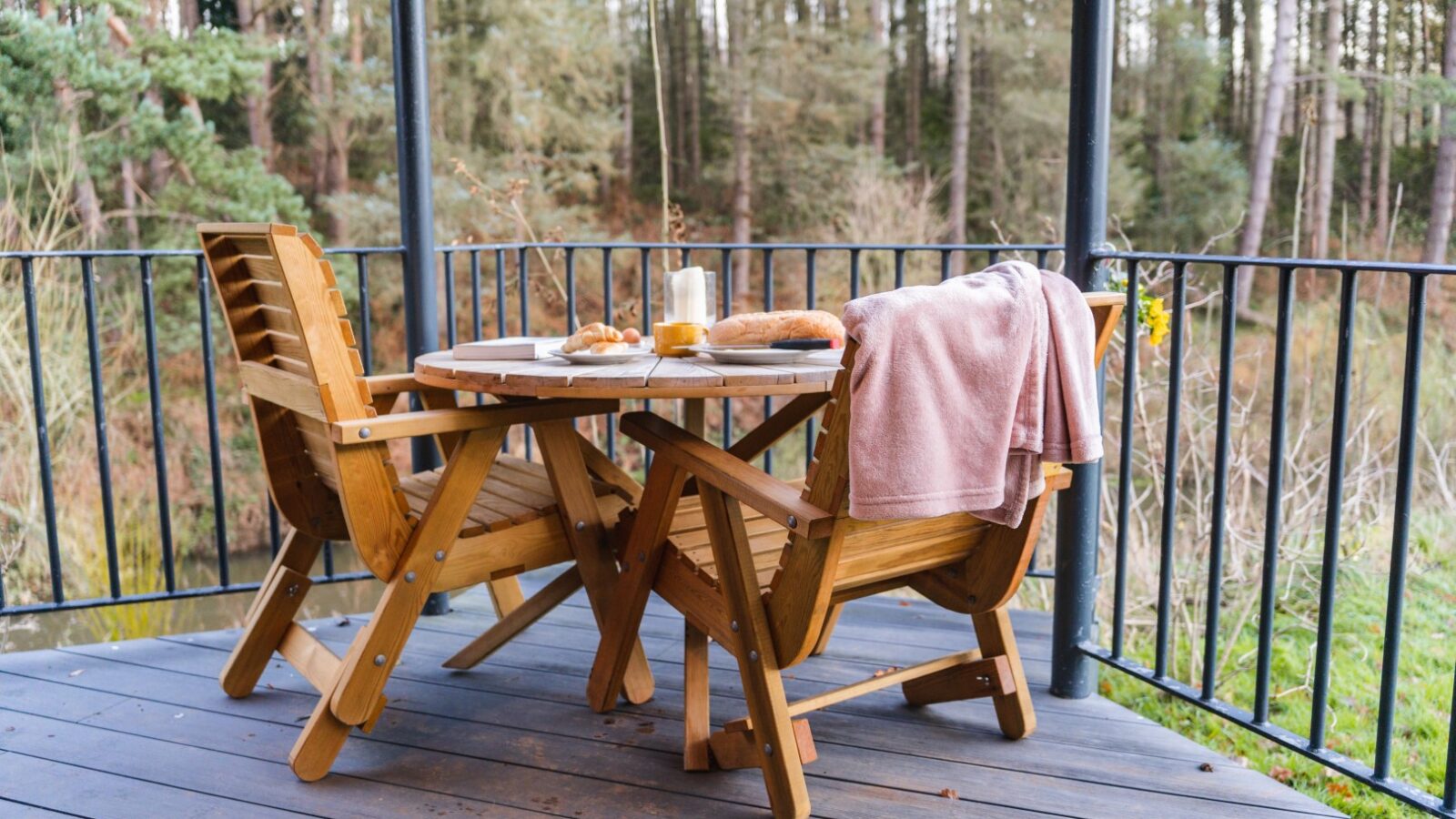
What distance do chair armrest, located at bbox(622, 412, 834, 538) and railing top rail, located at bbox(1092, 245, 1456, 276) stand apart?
825 mm

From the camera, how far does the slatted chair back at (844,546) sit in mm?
1692

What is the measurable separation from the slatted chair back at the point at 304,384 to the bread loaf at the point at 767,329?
692mm

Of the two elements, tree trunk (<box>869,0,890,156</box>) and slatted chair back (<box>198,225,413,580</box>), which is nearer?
slatted chair back (<box>198,225,413,580</box>)

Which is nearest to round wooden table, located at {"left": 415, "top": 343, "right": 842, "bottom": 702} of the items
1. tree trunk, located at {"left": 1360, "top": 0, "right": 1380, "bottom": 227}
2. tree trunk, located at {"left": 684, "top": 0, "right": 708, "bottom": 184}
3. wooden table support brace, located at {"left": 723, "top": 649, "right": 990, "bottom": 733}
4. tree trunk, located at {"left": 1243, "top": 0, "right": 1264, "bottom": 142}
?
wooden table support brace, located at {"left": 723, "top": 649, "right": 990, "bottom": 733}

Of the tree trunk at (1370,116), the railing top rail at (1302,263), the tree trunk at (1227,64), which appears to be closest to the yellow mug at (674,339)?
the railing top rail at (1302,263)

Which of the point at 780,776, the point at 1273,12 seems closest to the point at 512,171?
the point at 1273,12

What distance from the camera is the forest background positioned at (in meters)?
8.98

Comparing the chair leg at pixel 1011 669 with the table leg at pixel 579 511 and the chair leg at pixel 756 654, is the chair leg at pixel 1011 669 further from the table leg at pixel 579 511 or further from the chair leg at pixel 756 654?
the table leg at pixel 579 511

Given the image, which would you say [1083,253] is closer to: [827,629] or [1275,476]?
[1275,476]

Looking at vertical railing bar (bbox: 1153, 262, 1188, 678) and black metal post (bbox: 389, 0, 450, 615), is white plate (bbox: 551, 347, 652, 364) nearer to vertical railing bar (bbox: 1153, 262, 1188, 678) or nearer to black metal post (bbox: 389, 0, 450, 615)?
black metal post (bbox: 389, 0, 450, 615)

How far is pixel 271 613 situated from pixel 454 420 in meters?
0.76

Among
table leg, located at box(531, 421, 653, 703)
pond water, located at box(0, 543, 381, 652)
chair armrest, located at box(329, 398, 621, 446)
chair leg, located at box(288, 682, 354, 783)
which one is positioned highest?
chair armrest, located at box(329, 398, 621, 446)

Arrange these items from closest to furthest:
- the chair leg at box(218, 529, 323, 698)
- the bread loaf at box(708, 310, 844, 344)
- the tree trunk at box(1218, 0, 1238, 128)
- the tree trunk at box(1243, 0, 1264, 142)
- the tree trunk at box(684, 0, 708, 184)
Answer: the bread loaf at box(708, 310, 844, 344), the chair leg at box(218, 529, 323, 698), the tree trunk at box(1243, 0, 1264, 142), the tree trunk at box(1218, 0, 1238, 128), the tree trunk at box(684, 0, 708, 184)

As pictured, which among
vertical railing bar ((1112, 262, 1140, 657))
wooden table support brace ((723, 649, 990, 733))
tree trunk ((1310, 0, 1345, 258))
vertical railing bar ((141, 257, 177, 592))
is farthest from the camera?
tree trunk ((1310, 0, 1345, 258))
